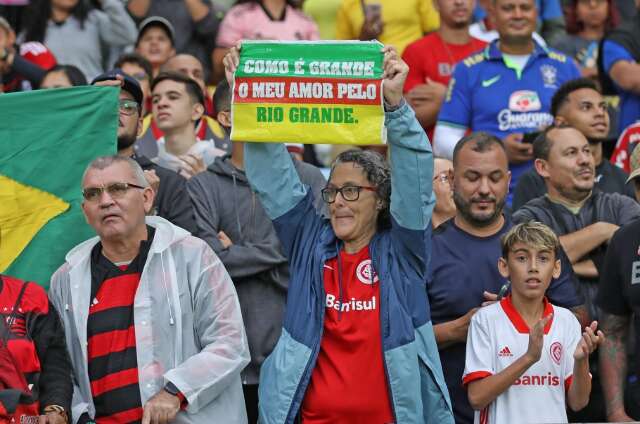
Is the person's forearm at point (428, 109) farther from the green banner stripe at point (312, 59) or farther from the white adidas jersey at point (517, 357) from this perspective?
Result: the green banner stripe at point (312, 59)

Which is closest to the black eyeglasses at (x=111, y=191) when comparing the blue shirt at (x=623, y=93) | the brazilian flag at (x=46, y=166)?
the brazilian flag at (x=46, y=166)

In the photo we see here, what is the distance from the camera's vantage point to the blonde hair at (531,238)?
20.6 ft

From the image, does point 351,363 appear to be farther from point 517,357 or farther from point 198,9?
point 198,9

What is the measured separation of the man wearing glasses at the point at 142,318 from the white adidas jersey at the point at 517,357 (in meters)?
1.09

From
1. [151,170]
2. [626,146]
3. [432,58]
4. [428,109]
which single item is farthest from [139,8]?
[151,170]

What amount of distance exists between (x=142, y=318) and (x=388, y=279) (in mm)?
1152

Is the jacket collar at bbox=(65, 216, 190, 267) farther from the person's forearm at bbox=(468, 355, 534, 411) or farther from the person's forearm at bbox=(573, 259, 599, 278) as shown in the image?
the person's forearm at bbox=(573, 259, 599, 278)

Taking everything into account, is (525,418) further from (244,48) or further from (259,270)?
(244,48)

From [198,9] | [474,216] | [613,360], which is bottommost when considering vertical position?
[613,360]

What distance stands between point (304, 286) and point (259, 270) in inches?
40.8

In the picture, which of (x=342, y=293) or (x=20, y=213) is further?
(x=20, y=213)

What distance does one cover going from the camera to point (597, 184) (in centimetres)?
818

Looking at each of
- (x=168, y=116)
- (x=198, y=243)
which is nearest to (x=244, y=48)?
(x=198, y=243)

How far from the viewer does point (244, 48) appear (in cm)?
591
